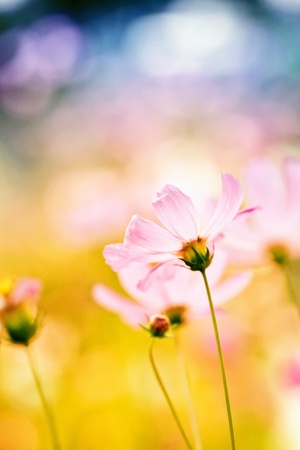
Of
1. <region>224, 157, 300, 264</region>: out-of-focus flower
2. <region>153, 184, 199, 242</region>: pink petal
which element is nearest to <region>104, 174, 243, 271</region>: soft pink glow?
<region>153, 184, 199, 242</region>: pink petal

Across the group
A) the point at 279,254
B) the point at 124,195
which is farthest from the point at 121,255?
the point at 124,195

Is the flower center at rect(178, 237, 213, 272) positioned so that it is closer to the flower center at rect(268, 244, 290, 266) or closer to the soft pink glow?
the soft pink glow

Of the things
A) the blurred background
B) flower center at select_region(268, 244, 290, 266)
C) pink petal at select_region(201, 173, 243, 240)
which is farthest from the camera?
the blurred background

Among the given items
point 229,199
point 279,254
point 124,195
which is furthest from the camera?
point 124,195

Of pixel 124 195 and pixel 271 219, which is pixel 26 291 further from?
pixel 124 195

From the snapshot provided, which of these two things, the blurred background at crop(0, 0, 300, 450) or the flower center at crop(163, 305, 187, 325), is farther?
the blurred background at crop(0, 0, 300, 450)

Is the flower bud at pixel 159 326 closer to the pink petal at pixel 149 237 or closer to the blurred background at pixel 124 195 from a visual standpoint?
the pink petal at pixel 149 237
